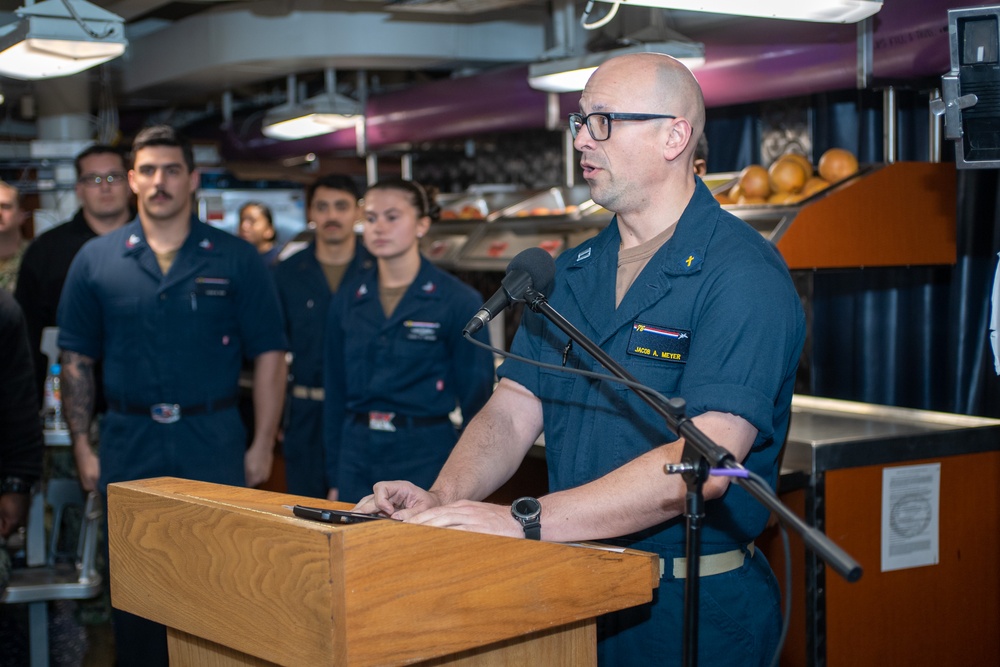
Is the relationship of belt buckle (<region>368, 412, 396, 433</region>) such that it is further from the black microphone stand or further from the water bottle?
the black microphone stand

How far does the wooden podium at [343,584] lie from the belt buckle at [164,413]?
171 cm

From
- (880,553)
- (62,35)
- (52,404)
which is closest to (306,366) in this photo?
(52,404)

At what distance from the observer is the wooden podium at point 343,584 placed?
132cm

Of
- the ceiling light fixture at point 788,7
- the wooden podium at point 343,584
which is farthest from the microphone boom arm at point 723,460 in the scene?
the ceiling light fixture at point 788,7

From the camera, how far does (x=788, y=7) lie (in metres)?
3.23

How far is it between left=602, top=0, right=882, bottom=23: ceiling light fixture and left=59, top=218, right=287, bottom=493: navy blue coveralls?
1.57m

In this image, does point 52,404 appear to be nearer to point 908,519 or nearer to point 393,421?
point 393,421

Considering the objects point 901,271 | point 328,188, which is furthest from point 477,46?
point 901,271

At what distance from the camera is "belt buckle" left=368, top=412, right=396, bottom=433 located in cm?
369

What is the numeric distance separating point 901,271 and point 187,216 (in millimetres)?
2593

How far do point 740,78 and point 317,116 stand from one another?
3.35 meters

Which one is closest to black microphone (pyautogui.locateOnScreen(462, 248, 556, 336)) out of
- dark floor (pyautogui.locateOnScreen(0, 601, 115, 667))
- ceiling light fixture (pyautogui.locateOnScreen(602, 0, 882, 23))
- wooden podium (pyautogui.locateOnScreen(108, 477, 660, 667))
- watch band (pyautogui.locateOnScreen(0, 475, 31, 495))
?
wooden podium (pyautogui.locateOnScreen(108, 477, 660, 667))

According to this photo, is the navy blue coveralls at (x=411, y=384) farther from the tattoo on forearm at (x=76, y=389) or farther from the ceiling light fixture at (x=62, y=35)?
the ceiling light fixture at (x=62, y=35)

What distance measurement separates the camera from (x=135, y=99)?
33.2ft
